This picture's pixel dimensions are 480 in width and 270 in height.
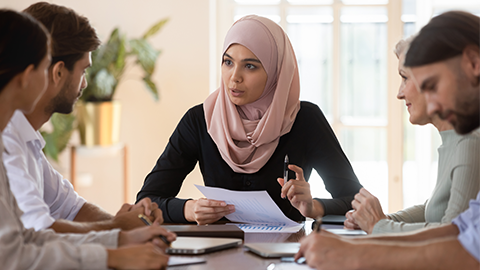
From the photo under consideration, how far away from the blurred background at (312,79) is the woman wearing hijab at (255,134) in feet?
6.60

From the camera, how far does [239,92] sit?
191 cm

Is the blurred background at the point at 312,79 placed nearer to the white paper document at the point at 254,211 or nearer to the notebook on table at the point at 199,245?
the white paper document at the point at 254,211

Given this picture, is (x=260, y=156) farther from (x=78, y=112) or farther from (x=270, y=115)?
(x=78, y=112)

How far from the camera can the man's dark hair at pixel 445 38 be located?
1.06 meters

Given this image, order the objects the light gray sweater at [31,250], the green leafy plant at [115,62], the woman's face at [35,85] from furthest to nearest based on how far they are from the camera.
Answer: the green leafy plant at [115,62], the woman's face at [35,85], the light gray sweater at [31,250]

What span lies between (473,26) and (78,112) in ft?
10.3

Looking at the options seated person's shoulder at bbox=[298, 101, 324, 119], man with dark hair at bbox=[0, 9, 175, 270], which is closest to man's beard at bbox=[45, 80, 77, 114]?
man with dark hair at bbox=[0, 9, 175, 270]

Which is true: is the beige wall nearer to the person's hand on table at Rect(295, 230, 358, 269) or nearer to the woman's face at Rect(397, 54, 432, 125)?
the woman's face at Rect(397, 54, 432, 125)

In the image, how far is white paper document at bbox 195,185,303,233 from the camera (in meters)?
1.43

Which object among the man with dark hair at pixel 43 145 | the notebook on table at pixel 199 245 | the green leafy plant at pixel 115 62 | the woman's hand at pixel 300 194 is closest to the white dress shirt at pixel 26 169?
the man with dark hair at pixel 43 145

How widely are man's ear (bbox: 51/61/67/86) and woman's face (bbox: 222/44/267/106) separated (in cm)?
69

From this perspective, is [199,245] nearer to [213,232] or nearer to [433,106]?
[213,232]

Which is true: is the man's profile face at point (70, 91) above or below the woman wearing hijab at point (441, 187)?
above

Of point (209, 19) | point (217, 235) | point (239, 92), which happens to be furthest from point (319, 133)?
point (209, 19)
